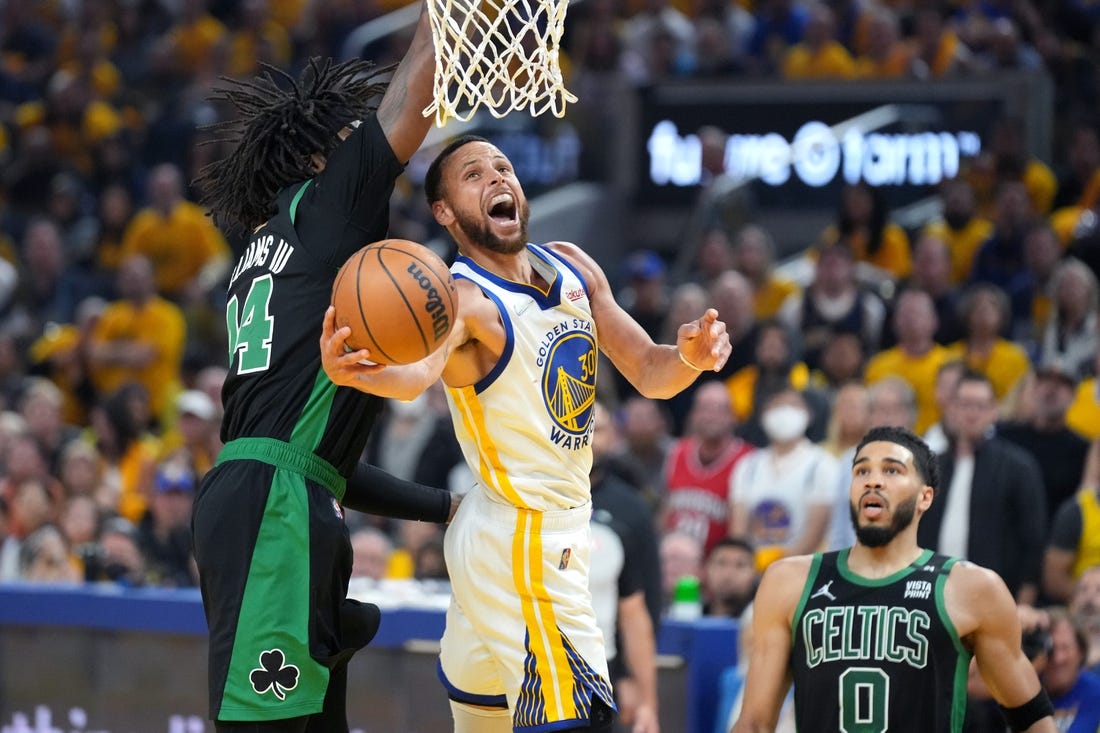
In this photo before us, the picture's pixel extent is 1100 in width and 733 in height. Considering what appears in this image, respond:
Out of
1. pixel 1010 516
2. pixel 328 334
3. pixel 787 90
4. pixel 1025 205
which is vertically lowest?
pixel 1010 516

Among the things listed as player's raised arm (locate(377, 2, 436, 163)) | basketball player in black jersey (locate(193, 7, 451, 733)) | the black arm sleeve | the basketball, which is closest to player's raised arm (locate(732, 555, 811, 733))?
the black arm sleeve

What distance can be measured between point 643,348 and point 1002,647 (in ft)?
5.26

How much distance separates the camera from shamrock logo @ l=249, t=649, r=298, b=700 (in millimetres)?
4758

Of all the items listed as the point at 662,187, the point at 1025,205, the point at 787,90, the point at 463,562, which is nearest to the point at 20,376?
the point at 662,187

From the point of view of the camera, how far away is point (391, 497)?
5453 millimetres

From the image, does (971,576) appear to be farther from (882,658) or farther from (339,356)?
(339,356)

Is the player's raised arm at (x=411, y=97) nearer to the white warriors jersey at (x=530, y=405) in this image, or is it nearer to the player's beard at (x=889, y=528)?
the white warriors jersey at (x=530, y=405)

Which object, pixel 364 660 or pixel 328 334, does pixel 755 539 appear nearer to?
pixel 364 660

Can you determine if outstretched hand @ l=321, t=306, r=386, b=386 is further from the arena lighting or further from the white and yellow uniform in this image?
the arena lighting

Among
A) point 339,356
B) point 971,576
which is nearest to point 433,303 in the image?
point 339,356

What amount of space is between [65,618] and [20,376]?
15.5 feet

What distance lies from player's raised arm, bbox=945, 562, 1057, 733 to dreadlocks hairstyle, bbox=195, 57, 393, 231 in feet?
8.43

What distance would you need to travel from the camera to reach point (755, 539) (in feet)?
30.9

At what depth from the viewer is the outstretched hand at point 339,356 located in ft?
14.8
